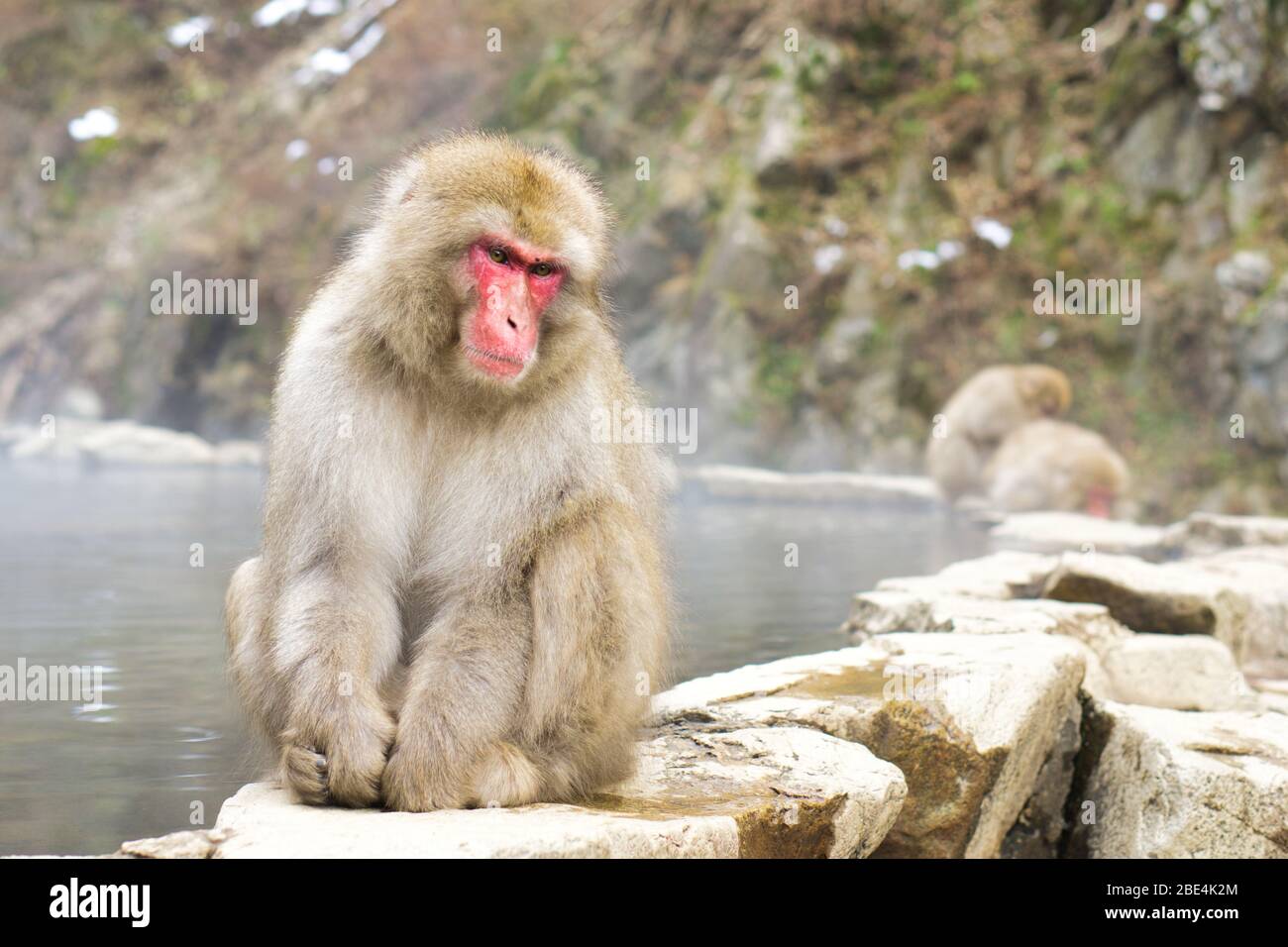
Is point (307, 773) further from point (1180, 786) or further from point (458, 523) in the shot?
point (1180, 786)

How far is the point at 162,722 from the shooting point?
4.08 m

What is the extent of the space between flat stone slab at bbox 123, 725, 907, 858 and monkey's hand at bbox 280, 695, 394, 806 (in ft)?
0.12

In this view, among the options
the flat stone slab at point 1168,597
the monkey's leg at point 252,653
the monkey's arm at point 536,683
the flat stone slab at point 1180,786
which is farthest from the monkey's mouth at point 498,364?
the flat stone slab at point 1168,597

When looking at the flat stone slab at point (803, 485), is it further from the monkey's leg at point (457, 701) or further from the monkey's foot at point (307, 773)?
the monkey's foot at point (307, 773)

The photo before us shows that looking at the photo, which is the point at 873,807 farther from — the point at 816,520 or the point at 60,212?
the point at 60,212

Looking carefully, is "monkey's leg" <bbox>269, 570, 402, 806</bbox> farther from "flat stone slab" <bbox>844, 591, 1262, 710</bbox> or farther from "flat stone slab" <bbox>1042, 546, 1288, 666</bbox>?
"flat stone slab" <bbox>1042, 546, 1288, 666</bbox>

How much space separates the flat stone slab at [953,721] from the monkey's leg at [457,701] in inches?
30.4

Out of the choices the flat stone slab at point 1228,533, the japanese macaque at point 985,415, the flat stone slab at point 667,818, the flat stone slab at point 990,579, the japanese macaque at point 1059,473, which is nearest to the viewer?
the flat stone slab at point 667,818

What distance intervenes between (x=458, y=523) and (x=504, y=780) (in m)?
0.51

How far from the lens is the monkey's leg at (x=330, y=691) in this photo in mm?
2439

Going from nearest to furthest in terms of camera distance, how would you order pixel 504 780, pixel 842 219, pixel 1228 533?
pixel 504 780 < pixel 1228 533 < pixel 842 219

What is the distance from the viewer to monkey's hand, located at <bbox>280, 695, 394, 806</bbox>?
2.43 m

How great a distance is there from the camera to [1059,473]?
29.0 ft

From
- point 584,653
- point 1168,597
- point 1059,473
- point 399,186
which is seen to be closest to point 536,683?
point 584,653
